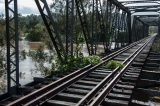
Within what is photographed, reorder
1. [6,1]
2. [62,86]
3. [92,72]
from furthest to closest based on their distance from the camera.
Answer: [92,72], [6,1], [62,86]

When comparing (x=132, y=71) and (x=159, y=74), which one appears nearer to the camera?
(x=132, y=71)

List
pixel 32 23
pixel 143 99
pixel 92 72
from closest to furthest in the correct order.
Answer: pixel 92 72 < pixel 143 99 < pixel 32 23

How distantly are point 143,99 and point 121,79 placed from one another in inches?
97.0

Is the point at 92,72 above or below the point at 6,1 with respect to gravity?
below

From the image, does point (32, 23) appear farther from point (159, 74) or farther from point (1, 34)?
point (159, 74)

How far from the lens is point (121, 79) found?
9.95 m

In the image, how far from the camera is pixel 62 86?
8.12m

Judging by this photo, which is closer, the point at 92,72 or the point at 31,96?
the point at 31,96

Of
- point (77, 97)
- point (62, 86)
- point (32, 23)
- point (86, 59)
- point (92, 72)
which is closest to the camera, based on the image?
point (77, 97)

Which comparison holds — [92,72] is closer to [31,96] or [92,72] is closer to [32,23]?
[31,96]

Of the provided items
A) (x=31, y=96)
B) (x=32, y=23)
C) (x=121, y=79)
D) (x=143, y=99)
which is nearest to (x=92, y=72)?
(x=121, y=79)

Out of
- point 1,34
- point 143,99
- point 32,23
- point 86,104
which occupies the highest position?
point 32,23

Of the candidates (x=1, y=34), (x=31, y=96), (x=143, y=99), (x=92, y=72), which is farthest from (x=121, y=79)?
(x=1, y=34)

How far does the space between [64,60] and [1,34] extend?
9005mm
